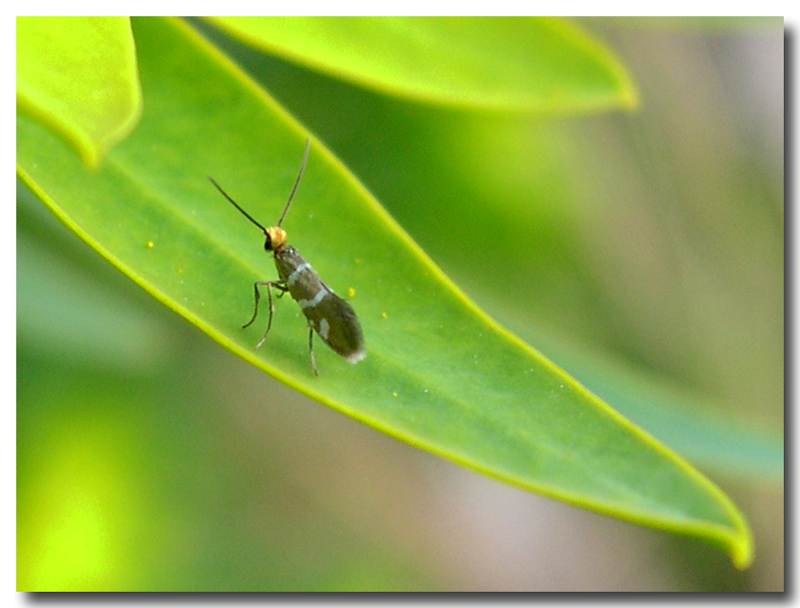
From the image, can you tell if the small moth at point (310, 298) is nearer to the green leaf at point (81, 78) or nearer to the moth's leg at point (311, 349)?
the moth's leg at point (311, 349)

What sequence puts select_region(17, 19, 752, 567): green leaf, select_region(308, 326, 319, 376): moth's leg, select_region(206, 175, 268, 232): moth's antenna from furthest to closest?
select_region(206, 175, 268, 232): moth's antenna < select_region(308, 326, 319, 376): moth's leg < select_region(17, 19, 752, 567): green leaf

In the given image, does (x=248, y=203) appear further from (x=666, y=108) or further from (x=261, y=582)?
(x=666, y=108)

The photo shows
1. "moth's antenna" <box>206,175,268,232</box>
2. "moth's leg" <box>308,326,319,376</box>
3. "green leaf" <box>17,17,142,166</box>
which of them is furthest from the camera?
"moth's antenna" <box>206,175,268,232</box>

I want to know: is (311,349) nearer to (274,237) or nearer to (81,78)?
(274,237)

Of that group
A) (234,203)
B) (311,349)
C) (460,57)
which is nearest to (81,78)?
(234,203)

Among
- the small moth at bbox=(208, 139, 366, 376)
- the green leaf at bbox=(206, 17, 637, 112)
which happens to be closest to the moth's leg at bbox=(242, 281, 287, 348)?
the small moth at bbox=(208, 139, 366, 376)

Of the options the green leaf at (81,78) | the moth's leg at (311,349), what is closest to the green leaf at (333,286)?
the moth's leg at (311,349)

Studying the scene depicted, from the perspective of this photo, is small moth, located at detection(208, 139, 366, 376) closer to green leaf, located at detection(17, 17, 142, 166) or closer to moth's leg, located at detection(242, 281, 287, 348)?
moth's leg, located at detection(242, 281, 287, 348)
